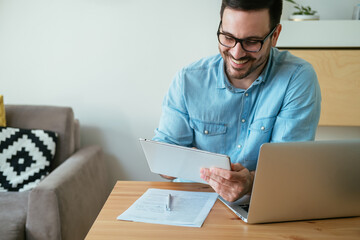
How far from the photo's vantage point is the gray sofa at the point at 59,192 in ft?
4.94

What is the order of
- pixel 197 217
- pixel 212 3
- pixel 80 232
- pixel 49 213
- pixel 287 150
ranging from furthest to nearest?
pixel 212 3 → pixel 80 232 → pixel 49 213 → pixel 197 217 → pixel 287 150

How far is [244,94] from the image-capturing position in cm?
129

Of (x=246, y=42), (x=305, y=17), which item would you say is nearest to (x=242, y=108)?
(x=246, y=42)

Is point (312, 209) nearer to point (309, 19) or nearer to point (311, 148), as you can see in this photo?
point (311, 148)

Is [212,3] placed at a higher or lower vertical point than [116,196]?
higher

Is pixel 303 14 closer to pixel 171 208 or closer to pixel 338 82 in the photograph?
pixel 338 82

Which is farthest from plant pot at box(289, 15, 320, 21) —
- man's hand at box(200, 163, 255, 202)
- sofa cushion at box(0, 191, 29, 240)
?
sofa cushion at box(0, 191, 29, 240)

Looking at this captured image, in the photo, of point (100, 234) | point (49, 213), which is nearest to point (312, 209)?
point (100, 234)

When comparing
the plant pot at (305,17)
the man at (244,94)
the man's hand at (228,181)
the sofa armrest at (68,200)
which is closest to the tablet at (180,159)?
the man's hand at (228,181)

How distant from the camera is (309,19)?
2.00m

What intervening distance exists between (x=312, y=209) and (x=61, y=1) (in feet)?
6.40

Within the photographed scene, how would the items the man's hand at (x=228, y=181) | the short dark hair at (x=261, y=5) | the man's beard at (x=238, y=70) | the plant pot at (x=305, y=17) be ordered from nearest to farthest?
the man's hand at (x=228, y=181), the short dark hair at (x=261, y=5), the man's beard at (x=238, y=70), the plant pot at (x=305, y=17)

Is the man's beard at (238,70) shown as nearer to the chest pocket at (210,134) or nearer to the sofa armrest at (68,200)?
the chest pocket at (210,134)

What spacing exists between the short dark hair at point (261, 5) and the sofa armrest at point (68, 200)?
1052 millimetres
